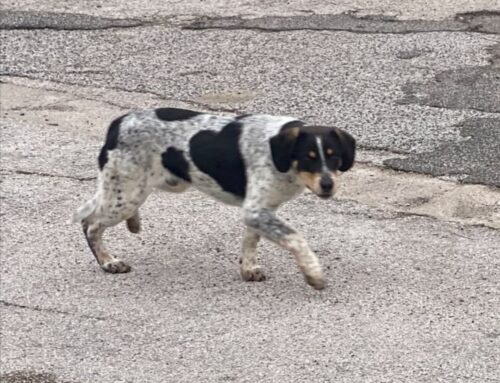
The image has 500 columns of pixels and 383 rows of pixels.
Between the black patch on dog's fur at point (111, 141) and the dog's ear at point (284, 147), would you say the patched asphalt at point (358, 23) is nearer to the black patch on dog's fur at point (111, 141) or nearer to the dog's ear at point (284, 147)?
the black patch on dog's fur at point (111, 141)

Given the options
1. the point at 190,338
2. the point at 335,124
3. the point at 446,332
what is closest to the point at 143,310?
the point at 190,338

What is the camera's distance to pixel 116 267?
6.39 metres

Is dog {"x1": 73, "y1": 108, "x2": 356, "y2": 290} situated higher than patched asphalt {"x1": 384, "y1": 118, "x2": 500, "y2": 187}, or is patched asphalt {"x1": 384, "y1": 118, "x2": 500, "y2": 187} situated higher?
dog {"x1": 73, "y1": 108, "x2": 356, "y2": 290}

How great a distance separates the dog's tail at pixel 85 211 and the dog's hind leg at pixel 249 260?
83cm

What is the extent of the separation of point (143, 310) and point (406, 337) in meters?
1.31

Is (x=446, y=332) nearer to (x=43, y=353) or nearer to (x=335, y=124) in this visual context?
(x=43, y=353)

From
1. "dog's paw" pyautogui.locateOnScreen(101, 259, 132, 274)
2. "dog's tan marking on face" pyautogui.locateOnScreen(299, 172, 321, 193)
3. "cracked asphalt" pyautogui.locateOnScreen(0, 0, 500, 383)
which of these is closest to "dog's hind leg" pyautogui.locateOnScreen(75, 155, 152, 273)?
"dog's paw" pyautogui.locateOnScreen(101, 259, 132, 274)

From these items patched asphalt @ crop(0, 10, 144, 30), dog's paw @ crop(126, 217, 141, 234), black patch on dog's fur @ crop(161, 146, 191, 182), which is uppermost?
black patch on dog's fur @ crop(161, 146, 191, 182)

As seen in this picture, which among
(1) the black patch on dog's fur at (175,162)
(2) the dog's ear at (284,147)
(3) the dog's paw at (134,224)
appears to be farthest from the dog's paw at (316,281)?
(3) the dog's paw at (134,224)

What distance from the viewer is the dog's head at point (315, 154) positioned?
18.4ft

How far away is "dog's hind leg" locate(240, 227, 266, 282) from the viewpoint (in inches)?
243

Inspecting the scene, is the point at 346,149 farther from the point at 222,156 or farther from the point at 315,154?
the point at 222,156

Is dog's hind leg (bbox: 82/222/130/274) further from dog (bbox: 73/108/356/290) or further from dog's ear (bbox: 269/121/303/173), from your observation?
dog's ear (bbox: 269/121/303/173)

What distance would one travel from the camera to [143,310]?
5.96 metres
